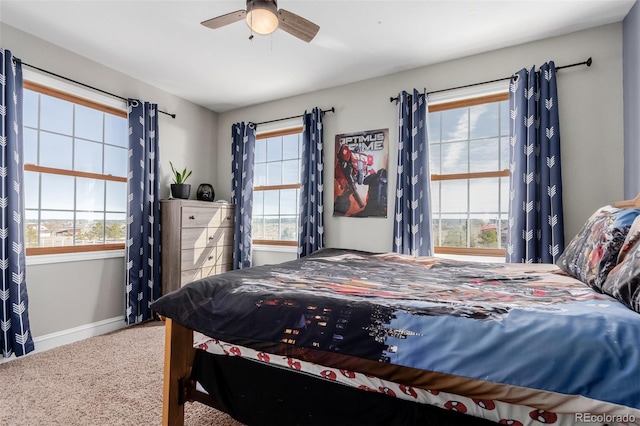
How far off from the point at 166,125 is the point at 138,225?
129 centimetres

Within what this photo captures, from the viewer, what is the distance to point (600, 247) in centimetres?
142

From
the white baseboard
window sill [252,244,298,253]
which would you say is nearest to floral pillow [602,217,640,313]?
window sill [252,244,298,253]

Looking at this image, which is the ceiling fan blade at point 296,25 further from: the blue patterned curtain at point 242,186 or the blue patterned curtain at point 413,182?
the blue patterned curtain at point 242,186

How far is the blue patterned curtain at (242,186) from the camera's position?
419 centimetres

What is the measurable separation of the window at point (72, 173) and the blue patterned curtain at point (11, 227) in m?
0.22

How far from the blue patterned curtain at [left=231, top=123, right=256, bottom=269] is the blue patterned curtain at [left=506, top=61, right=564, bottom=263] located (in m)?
2.95

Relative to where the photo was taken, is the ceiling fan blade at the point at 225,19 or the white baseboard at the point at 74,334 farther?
the white baseboard at the point at 74,334

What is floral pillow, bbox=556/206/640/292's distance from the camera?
1308 millimetres

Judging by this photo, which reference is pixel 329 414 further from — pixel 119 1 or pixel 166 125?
pixel 166 125

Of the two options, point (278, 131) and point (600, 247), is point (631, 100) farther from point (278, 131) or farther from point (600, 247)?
point (278, 131)

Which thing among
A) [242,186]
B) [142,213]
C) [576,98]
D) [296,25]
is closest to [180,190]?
[142,213]

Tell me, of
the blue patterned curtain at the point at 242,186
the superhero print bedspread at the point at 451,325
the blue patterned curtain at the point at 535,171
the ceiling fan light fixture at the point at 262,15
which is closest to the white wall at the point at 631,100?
the blue patterned curtain at the point at 535,171

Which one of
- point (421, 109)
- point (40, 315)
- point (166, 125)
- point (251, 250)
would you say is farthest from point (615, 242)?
point (166, 125)

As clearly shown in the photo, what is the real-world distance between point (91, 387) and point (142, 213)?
72.8 inches
